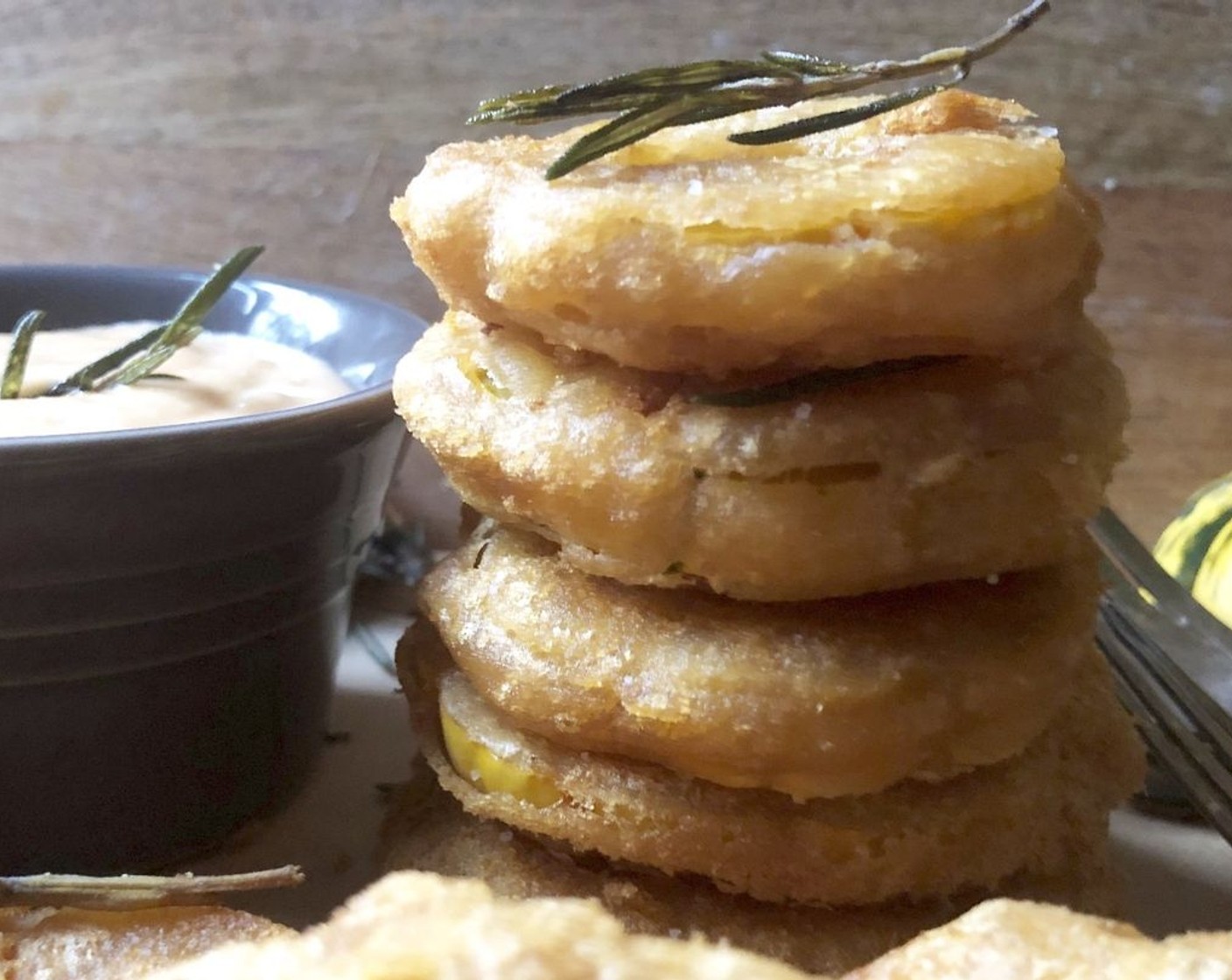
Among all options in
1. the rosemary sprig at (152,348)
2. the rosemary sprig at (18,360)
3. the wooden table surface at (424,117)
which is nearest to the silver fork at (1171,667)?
the wooden table surface at (424,117)

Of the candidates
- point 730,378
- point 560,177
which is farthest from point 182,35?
point 730,378

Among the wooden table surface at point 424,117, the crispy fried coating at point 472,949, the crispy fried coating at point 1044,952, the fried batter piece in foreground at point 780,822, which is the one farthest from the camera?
the wooden table surface at point 424,117

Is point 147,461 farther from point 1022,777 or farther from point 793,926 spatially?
point 1022,777

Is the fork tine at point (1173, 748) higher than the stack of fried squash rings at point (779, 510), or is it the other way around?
the stack of fried squash rings at point (779, 510)

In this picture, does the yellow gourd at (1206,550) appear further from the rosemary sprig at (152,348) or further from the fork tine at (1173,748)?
the rosemary sprig at (152,348)

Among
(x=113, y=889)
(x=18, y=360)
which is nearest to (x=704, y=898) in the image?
(x=113, y=889)

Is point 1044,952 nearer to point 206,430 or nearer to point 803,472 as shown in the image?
point 803,472
